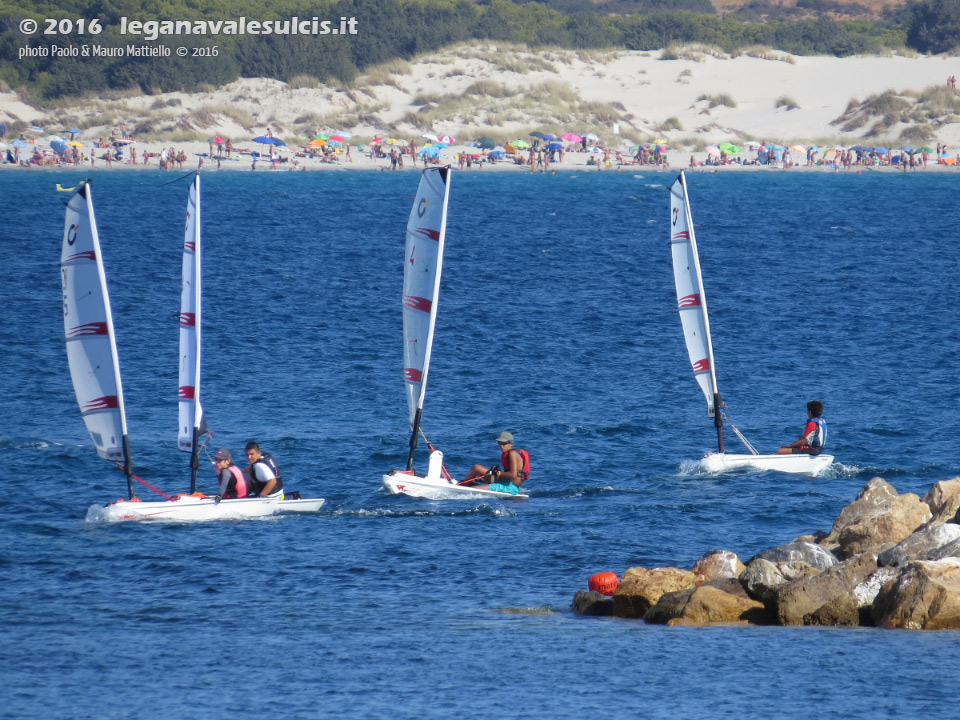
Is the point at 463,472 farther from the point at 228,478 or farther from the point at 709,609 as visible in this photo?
the point at 709,609

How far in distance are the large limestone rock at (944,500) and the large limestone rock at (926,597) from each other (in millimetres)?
5267

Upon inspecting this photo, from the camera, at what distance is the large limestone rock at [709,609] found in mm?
19969

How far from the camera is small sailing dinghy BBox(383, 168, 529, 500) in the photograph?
29.4 metres

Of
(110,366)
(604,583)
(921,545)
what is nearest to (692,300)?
(604,583)

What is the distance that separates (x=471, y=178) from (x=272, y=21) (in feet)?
162

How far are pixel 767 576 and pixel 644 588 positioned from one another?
6.32ft

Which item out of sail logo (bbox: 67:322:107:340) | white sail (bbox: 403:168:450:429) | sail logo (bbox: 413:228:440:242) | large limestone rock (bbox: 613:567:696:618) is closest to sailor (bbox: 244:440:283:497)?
sail logo (bbox: 67:322:107:340)

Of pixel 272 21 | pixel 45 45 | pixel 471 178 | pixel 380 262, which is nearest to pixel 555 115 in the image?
pixel 471 178

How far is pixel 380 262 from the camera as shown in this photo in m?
77.4

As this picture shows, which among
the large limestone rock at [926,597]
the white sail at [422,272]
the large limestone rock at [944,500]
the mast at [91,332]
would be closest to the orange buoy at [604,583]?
the large limestone rock at [926,597]

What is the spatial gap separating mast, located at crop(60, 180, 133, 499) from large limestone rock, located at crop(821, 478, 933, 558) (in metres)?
13.9

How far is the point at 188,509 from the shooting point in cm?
2706

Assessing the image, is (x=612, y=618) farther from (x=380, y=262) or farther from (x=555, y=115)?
(x=555, y=115)

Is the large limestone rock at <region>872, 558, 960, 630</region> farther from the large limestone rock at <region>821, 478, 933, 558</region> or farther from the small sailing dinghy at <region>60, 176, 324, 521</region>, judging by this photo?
the small sailing dinghy at <region>60, 176, 324, 521</region>
